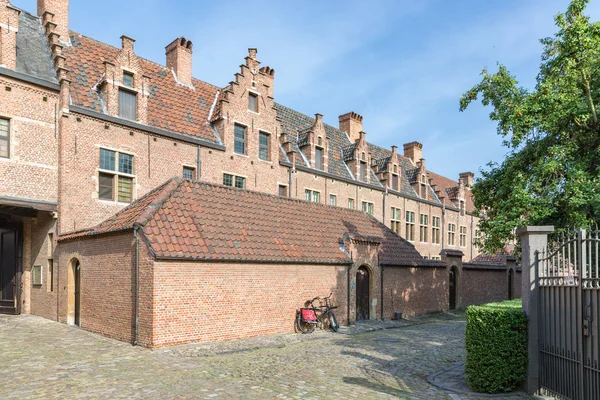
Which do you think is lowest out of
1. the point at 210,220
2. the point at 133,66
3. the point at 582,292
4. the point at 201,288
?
the point at 201,288

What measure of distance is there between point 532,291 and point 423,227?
30849 mm

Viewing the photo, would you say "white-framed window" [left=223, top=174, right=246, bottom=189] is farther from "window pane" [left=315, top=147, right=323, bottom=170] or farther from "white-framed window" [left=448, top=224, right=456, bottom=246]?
"white-framed window" [left=448, top=224, right=456, bottom=246]

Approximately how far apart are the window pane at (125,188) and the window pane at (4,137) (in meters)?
4.07

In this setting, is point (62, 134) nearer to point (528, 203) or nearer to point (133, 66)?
point (133, 66)

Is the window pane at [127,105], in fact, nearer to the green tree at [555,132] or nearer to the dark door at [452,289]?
the green tree at [555,132]

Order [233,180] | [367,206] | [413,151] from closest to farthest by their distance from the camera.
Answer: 1. [233,180]
2. [367,206]
3. [413,151]

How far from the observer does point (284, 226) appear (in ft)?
54.5

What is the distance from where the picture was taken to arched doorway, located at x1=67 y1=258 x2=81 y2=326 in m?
15.1

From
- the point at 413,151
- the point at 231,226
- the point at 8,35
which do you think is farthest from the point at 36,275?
the point at 413,151

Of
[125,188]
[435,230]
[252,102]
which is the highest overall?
[252,102]

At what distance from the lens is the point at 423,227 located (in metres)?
38.1

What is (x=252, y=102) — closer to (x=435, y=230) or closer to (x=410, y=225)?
(x=410, y=225)

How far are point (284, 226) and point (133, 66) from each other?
976cm

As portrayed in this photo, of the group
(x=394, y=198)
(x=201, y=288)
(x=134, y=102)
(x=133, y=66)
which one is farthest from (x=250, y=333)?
(x=394, y=198)
